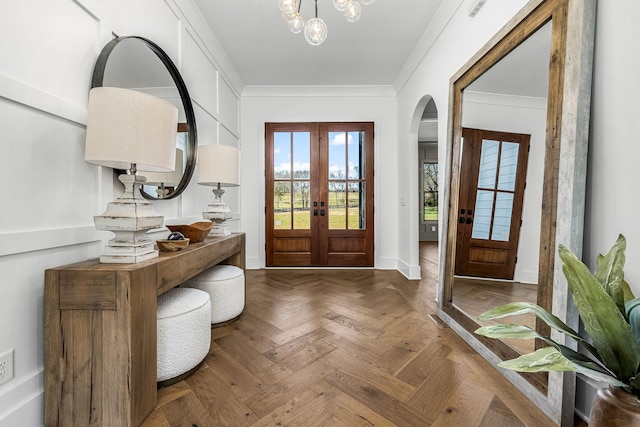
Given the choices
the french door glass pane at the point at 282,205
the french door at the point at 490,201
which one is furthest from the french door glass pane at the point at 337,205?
the french door at the point at 490,201

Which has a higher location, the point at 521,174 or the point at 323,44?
the point at 323,44

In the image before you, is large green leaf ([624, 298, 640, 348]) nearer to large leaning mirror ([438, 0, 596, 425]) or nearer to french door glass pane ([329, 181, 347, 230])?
large leaning mirror ([438, 0, 596, 425])

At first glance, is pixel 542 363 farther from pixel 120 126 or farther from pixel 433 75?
pixel 433 75

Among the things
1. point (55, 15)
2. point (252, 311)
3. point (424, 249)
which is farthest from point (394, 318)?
point (55, 15)

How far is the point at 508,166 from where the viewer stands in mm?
1680

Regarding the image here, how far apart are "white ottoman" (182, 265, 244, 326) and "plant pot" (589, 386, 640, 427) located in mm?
1980

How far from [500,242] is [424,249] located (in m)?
2.73

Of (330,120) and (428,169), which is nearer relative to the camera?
(330,120)

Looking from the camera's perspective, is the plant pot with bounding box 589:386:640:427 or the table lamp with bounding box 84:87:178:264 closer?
the plant pot with bounding box 589:386:640:427

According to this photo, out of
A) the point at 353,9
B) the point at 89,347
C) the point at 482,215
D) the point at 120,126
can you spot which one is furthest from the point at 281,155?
the point at 89,347

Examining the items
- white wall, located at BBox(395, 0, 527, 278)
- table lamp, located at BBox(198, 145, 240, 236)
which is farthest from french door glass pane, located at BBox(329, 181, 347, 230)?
table lamp, located at BBox(198, 145, 240, 236)

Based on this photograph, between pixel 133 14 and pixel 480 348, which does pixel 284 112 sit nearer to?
pixel 133 14

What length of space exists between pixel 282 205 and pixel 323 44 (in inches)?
87.2

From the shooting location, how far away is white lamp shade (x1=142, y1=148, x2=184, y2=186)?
6.03ft
